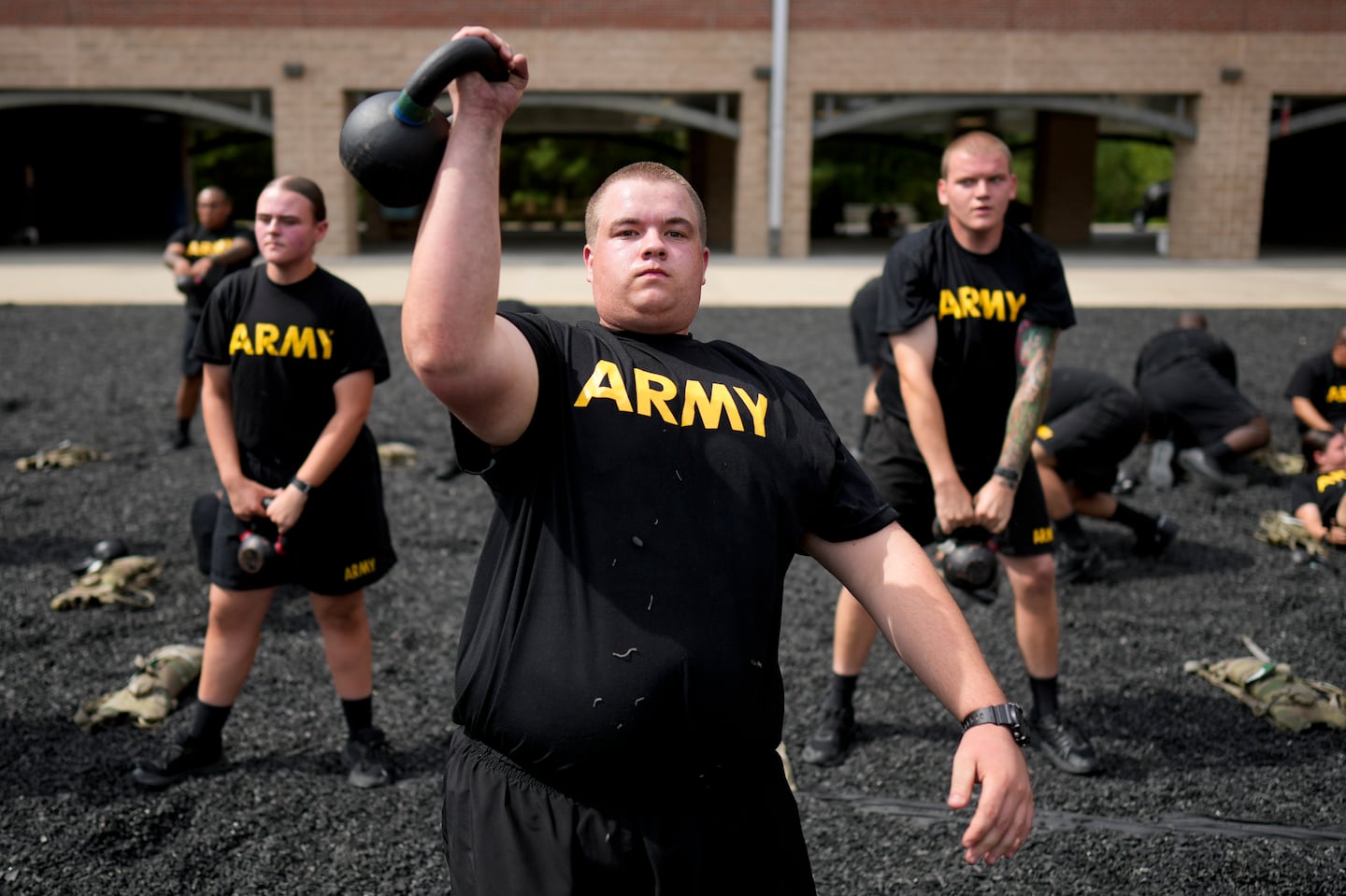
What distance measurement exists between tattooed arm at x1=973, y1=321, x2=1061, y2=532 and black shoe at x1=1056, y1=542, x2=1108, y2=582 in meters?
2.21

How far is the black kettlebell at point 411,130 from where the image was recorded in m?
1.62

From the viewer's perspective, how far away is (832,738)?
422 centimetres

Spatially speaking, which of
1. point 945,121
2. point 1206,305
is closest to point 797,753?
point 1206,305

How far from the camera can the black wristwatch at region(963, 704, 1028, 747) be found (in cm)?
191

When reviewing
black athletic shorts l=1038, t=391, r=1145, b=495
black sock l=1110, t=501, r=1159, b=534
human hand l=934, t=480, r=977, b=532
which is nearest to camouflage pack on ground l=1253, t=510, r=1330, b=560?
black sock l=1110, t=501, r=1159, b=534

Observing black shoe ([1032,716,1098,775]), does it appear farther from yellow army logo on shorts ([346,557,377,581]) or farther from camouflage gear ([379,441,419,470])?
camouflage gear ([379,441,419,470])

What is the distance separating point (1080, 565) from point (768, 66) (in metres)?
19.4

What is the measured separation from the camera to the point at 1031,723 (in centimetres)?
434

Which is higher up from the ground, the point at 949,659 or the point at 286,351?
the point at 286,351

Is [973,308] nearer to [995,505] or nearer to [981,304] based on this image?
[981,304]

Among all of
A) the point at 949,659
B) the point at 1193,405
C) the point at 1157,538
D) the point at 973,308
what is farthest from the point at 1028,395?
the point at 1193,405

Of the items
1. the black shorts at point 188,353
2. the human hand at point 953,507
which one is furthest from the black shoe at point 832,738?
the black shorts at point 188,353

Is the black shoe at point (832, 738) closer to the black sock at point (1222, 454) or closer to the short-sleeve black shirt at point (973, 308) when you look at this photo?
the short-sleeve black shirt at point (973, 308)

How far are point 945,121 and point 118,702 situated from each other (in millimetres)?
29607
